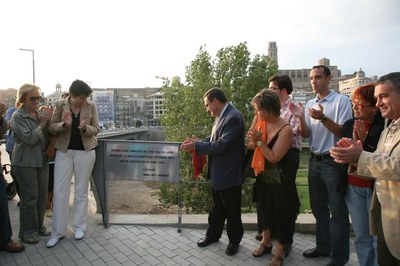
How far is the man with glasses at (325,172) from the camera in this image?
3.27 metres

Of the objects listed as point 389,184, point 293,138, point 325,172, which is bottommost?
point 325,172

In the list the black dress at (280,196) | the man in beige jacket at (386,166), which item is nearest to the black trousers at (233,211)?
the black dress at (280,196)

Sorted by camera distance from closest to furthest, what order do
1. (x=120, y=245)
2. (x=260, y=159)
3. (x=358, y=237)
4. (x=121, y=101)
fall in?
(x=358, y=237), (x=260, y=159), (x=120, y=245), (x=121, y=101)

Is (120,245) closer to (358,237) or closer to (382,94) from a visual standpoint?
(358,237)

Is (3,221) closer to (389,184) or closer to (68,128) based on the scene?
(68,128)

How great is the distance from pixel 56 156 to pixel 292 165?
288 centimetres

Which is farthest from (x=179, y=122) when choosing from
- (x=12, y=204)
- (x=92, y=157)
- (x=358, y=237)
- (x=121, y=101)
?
(x=121, y=101)

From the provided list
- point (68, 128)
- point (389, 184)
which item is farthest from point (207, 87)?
point (389, 184)

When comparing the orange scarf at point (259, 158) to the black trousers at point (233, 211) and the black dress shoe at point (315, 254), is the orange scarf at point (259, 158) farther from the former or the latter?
the black dress shoe at point (315, 254)

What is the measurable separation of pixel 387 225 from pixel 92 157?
134 inches

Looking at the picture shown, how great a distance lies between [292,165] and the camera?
3455 mm

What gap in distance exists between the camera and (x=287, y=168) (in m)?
3.42

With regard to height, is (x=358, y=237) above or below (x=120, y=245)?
above

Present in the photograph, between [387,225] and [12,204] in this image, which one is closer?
[387,225]
